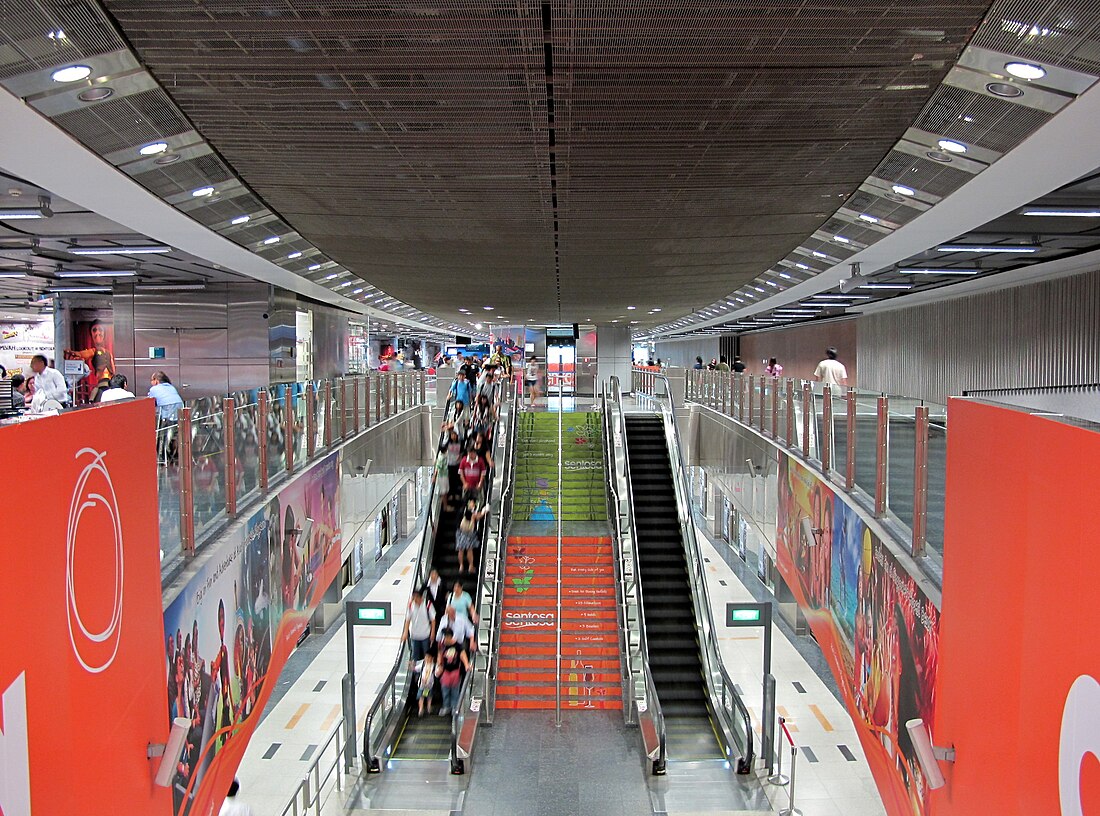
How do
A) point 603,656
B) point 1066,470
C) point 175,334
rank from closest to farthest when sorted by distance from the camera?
point 1066,470 → point 603,656 → point 175,334

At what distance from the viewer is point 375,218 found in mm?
8766

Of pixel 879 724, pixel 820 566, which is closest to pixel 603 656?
pixel 820 566

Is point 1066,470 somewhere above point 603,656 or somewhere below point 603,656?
above

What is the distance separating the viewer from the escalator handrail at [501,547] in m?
10.0

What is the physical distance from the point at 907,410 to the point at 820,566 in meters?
2.66

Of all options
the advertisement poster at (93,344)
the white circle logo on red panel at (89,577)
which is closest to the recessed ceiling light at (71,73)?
the white circle logo on red panel at (89,577)

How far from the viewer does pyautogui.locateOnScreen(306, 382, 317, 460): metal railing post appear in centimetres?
937

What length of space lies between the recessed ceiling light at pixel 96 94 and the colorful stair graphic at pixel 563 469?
10.1 metres

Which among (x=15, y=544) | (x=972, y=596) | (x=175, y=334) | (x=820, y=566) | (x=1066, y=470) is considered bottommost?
(x=820, y=566)

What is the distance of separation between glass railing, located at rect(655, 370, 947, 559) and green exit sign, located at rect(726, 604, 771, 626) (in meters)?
1.71

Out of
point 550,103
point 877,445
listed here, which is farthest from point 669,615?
point 550,103

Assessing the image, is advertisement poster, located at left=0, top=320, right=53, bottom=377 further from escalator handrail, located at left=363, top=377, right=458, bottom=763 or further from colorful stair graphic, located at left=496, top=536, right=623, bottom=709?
colorful stair graphic, located at left=496, top=536, right=623, bottom=709

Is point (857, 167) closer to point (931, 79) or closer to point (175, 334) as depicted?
point (931, 79)

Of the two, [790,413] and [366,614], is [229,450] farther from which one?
[790,413]
